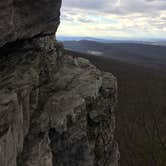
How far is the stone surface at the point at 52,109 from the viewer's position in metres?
11.9

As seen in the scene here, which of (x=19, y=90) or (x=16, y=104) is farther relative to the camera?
(x=19, y=90)

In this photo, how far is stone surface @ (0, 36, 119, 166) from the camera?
11.9 m

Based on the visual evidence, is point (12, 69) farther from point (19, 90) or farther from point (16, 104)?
point (16, 104)

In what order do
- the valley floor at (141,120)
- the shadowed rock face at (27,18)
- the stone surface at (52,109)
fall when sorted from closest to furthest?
the shadowed rock face at (27,18) < the stone surface at (52,109) < the valley floor at (141,120)

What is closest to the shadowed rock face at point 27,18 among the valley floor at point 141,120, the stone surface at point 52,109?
the stone surface at point 52,109

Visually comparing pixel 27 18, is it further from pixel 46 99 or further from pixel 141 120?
pixel 141 120

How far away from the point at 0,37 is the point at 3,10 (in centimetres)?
95

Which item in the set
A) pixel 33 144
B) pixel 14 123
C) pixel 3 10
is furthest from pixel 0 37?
pixel 33 144

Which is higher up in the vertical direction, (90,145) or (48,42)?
(48,42)

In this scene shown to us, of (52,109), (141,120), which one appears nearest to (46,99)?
(52,109)

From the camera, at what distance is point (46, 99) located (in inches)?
595

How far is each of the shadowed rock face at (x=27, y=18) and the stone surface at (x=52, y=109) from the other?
0.71 meters

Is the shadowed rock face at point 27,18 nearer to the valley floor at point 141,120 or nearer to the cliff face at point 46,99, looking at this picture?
the cliff face at point 46,99

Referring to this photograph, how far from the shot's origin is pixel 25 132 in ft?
42.2
